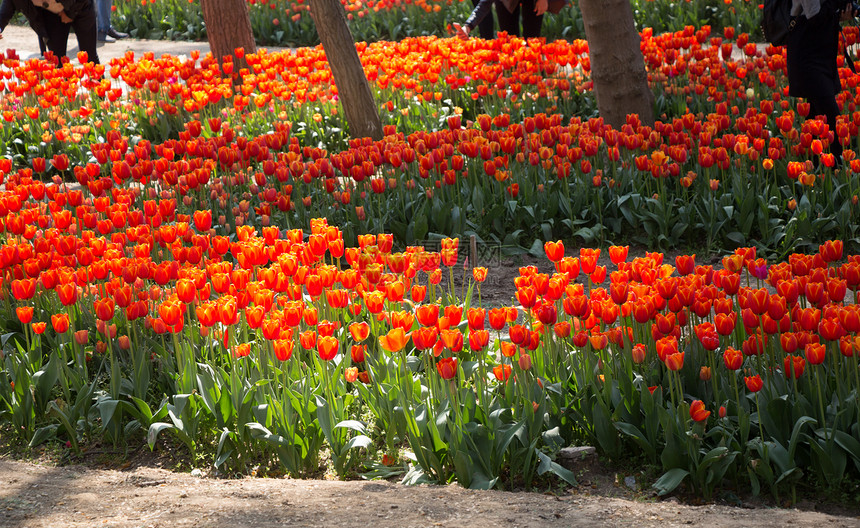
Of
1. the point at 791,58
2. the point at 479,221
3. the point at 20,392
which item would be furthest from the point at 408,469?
the point at 791,58

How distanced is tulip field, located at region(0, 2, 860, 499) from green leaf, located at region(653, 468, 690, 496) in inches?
0.4

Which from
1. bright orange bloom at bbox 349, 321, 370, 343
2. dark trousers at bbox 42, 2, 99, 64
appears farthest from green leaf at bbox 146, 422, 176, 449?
dark trousers at bbox 42, 2, 99, 64

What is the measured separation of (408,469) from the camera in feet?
10.0

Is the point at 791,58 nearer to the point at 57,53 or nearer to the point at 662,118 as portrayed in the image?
the point at 662,118

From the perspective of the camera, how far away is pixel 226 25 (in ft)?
31.2

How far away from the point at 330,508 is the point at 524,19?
788 centimetres

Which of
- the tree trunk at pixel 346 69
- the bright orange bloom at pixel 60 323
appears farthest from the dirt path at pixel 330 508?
the tree trunk at pixel 346 69

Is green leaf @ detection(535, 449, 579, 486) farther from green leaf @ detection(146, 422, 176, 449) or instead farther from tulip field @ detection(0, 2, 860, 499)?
green leaf @ detection(146, 422, 176, 449)

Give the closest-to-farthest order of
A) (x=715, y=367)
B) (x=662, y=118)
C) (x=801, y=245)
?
(x=715, y=367) < (x=801, y=245) < (x=662, y=118)

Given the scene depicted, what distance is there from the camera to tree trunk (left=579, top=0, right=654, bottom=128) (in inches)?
251

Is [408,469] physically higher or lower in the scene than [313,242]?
lower

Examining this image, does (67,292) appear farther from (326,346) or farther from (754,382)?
(754,382)

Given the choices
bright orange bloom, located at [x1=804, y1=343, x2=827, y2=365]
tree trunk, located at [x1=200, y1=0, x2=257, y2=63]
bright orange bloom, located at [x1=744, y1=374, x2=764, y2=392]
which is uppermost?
tree trunk, located at [x1=200, y1=0, x2=257, y2=63]

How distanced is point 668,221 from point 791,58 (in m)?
1.44
